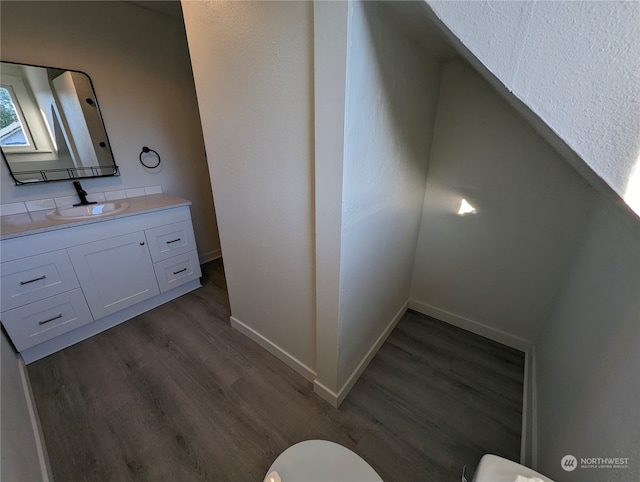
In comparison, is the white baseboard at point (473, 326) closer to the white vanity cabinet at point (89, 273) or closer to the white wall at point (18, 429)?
the white vanity cabinet at point (89, 273)

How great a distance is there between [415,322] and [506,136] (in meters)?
1.43

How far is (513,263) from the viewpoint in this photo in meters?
Result: 1.59

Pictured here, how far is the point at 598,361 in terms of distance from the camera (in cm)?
81

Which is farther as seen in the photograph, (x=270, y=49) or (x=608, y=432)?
(x=270, y=49)

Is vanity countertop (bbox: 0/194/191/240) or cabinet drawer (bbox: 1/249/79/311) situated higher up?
vanity countertop (bbox: 0/194/191/240)

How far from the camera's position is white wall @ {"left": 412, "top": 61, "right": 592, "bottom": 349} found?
138cm

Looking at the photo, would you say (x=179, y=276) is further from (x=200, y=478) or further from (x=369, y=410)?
(x=369, y=410)

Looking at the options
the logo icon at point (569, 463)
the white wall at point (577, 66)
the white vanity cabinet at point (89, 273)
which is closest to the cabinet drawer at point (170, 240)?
the white vanity cabinet at point (89, 273)

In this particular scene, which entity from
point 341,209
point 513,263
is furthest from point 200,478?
point 513,263

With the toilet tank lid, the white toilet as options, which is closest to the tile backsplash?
the white toilet

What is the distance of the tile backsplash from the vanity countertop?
1.4 inches

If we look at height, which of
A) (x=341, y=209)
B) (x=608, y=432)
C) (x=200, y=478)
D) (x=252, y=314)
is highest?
(x=341, y=209)

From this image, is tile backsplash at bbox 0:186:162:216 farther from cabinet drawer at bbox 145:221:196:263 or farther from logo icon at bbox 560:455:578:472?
logo icon at bbox 560:455:578:472

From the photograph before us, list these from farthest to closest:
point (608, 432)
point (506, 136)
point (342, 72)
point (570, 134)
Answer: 1. point (506, 136)
2. point (342, 72)
3. point (608, 432)
4. point (570, 134)
